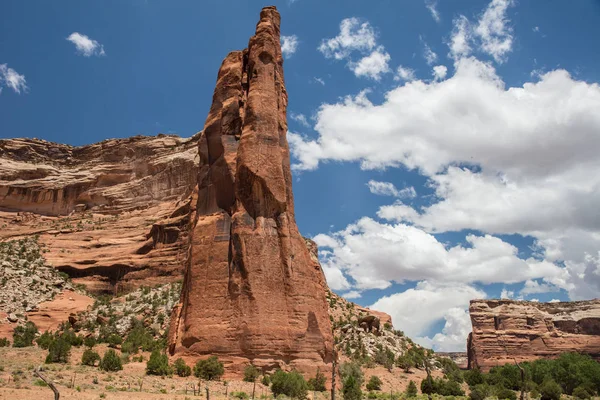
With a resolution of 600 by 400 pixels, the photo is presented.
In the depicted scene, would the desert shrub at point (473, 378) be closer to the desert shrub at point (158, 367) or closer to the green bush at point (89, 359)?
the desert shrub at point (158, 367)

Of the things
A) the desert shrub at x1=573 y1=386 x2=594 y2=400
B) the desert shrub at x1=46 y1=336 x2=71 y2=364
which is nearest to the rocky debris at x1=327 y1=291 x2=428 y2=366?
the desert shrub at x1=573 y1=386 x2=594 y2=400

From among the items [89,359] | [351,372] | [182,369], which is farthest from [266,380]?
[89,359]

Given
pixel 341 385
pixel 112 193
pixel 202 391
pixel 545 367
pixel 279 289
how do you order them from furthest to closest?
pixel 112 193 < pixel 545 367 < pixel 341 385 < pixel 279 289 < pixel 202 391

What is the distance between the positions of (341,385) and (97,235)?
5035 cm

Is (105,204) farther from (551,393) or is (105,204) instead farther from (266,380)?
(551,393)

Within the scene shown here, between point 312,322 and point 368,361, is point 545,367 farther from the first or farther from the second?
point 312,322

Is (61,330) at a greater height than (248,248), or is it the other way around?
(248,248)

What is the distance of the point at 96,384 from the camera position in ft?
80.9

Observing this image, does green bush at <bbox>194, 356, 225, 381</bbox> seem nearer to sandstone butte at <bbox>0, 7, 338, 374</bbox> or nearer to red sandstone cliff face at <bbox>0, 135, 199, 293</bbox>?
sandstone butte at <bbox>0, 7, 338, 374</bbox>

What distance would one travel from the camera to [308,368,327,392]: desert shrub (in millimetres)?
28109

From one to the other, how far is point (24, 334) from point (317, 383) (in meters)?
29.7

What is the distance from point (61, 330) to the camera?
157 feet

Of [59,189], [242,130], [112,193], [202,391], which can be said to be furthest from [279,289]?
[59,189]

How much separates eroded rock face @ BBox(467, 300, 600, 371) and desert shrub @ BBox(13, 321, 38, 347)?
93445 mm
